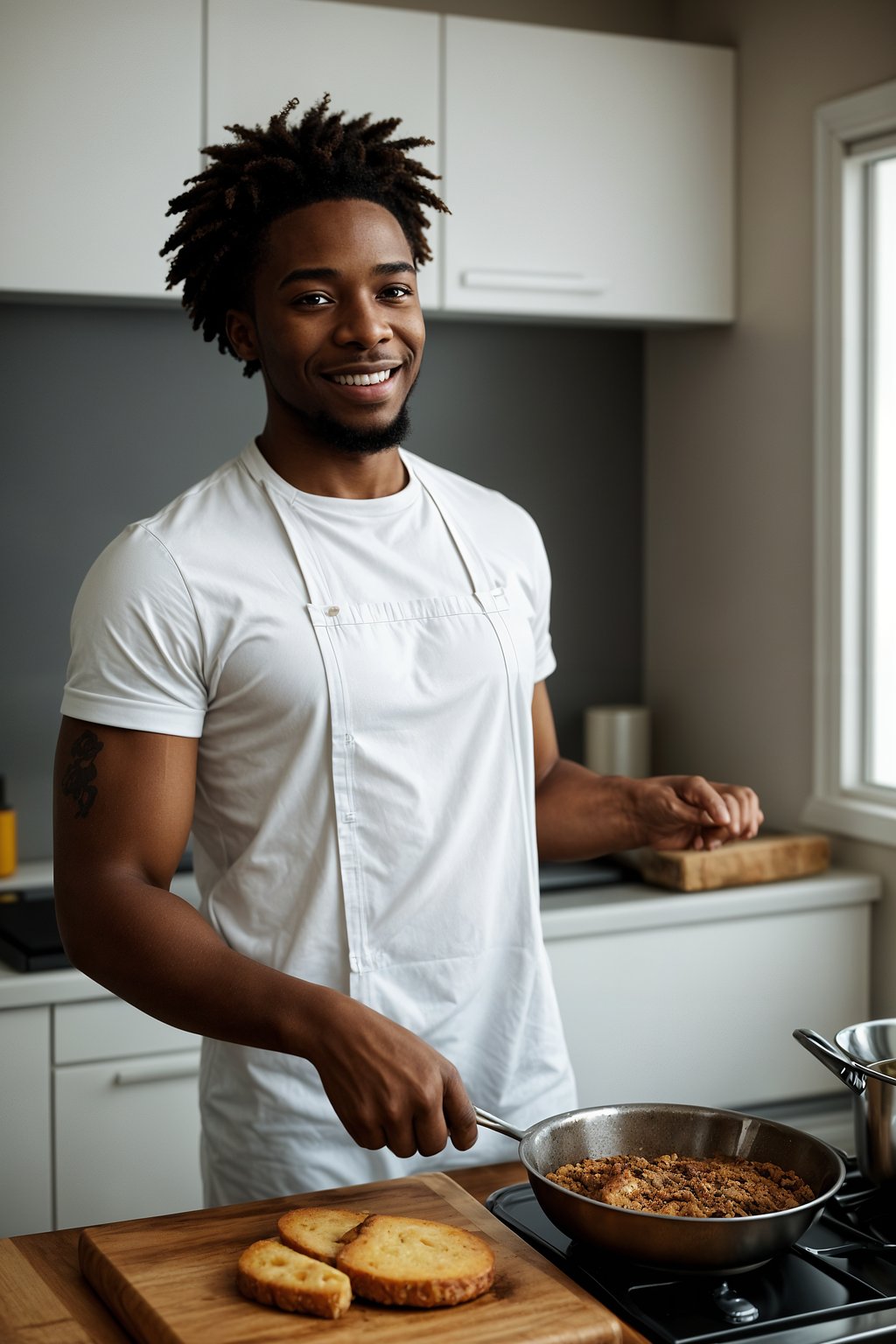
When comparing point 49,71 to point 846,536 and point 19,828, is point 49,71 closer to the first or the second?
point 19,828

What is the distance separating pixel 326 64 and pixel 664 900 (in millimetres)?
1413

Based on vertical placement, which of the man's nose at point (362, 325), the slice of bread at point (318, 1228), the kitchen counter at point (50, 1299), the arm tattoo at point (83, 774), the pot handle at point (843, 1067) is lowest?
the kitchen counter at point (50, 1299)

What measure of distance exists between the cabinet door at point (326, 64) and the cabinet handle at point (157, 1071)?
123 centimetres

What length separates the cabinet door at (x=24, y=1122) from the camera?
196 centimetres

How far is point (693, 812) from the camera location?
1.40 metres

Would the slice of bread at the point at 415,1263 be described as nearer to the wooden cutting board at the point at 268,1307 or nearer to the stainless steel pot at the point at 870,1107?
the wooden cutting board at the point at 268,1307

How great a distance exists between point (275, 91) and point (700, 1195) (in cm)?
183

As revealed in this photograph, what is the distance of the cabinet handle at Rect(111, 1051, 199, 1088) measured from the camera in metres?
2.02

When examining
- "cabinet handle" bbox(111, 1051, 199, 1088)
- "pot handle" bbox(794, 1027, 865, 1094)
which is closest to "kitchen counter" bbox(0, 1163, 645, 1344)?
"pot handle" bbox(794, 1027, 865, 1094)

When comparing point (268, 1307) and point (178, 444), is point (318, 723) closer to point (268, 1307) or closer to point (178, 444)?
point (268, 1307)

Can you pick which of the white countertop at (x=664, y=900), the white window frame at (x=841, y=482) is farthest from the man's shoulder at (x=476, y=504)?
the white window frame at (x=841, y=482)

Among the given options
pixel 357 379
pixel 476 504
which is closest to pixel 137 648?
pixel 357 379

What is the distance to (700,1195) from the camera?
0.97 meters

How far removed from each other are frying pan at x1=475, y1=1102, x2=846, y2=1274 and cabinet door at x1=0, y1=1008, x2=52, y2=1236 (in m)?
1.10
